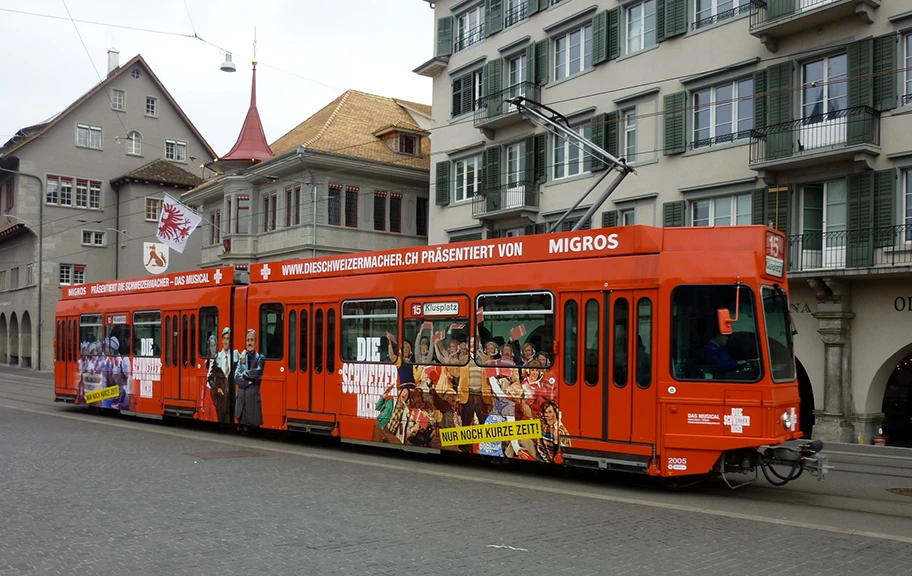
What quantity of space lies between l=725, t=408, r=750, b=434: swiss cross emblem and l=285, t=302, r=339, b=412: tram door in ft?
22.6

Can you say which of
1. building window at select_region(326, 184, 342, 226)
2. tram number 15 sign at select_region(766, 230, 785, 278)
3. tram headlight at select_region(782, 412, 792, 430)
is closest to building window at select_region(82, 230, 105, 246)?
building window at select_region(326, 184, 342, 226)

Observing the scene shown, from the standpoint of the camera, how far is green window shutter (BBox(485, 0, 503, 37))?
31297 mm

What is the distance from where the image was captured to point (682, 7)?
80.8 feet

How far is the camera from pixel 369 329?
48.7 ft

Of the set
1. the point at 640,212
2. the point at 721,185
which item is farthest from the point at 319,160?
the point at 721,185

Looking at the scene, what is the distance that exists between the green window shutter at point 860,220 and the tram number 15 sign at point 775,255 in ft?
32.8

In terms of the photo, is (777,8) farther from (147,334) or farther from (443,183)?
(147,334)

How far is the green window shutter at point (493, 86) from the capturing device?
1199 inches

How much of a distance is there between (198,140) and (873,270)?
158ft

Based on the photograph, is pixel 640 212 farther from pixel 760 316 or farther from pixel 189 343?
pixel 760 316

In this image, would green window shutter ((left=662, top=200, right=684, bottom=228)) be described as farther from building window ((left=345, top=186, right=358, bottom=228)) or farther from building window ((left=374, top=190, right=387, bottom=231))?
building window ((left=374, top=190, right=387, bottom=231))

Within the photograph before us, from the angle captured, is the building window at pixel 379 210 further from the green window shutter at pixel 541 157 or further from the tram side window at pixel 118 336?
the tram side window at pixel 118 336

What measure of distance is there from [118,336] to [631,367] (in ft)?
47.4

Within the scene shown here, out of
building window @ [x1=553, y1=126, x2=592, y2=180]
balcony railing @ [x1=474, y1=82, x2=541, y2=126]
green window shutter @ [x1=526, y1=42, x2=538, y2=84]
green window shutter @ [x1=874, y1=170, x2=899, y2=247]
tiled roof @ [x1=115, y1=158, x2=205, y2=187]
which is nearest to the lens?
green window shutter @ [x1=874, y1=170, x2=899, y2=247]
